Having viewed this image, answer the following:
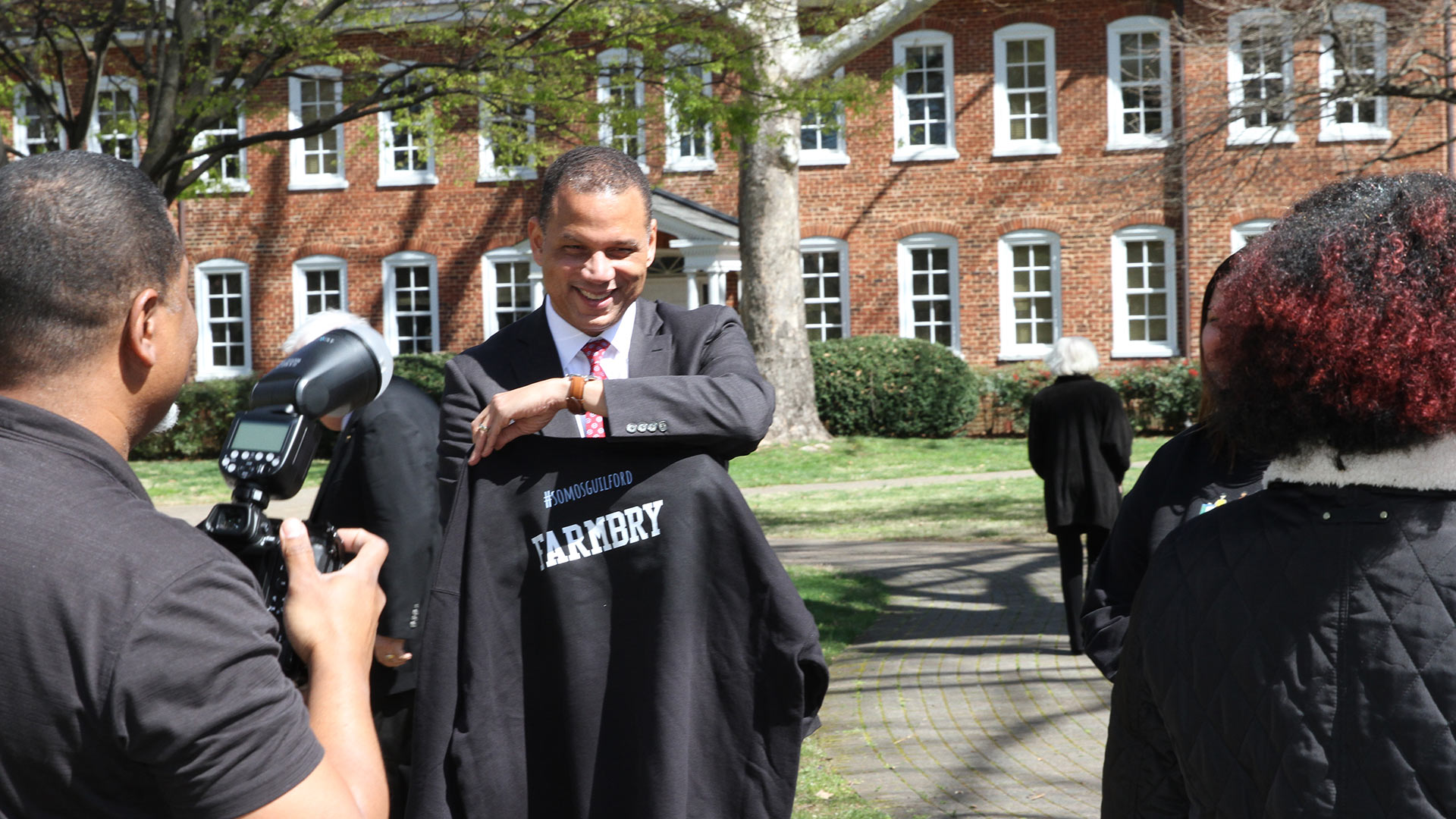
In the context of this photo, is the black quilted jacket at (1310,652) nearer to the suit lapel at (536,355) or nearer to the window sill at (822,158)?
the suit lapel at (536,355)

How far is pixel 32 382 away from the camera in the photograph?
4.84 feet

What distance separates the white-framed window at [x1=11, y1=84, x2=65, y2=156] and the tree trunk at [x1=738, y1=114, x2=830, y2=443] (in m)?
9.02

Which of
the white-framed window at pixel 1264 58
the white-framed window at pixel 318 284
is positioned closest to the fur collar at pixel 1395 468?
the white-framed window at pixel 1264 58

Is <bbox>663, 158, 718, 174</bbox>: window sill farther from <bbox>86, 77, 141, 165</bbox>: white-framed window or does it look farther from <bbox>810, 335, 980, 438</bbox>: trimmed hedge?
<bbox>86, 77, 141, 165</bbox>: white-framed window

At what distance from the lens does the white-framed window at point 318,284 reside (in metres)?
25.3

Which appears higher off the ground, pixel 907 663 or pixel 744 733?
pixel 744 733

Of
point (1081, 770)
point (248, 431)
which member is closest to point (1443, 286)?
point (248, 431)

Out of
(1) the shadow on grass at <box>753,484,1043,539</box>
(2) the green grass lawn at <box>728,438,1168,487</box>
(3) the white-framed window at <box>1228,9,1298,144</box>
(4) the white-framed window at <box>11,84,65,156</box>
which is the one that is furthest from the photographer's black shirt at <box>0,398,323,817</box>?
(2) the green grass lawn at <box>728,438,1168,487</box>

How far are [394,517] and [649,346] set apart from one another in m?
1.30

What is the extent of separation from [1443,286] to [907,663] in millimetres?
5960

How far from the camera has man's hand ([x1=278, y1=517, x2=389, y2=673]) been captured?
1.62 meters

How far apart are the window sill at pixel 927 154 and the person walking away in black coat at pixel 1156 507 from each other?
2117 cm

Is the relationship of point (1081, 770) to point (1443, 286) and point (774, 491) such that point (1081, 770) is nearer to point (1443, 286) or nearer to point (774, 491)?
point (1443, 286)

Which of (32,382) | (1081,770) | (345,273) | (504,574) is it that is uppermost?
(345,273)
